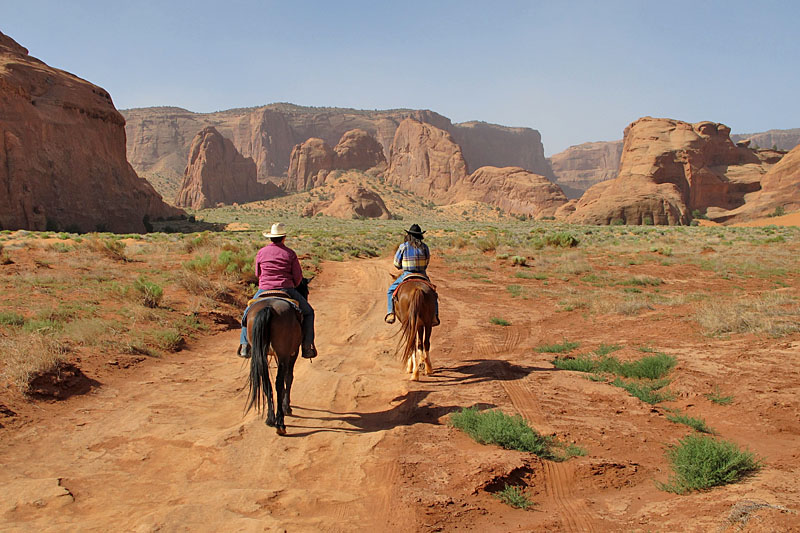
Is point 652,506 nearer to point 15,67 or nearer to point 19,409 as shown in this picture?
point 19,409

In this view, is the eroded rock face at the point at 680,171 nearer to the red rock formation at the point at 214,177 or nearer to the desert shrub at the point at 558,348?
the desert shrub at the point at 558,348

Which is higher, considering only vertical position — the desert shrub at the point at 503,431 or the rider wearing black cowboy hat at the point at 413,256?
the rider wearing black cowboy hat at the point at 413,256

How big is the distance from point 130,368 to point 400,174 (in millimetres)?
108143

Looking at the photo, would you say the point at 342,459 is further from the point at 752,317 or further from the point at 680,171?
the point at 680,171

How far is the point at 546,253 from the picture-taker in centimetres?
2806

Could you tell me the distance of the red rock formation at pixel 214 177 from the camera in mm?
101000

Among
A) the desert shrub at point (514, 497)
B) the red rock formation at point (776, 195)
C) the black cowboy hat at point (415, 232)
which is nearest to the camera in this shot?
the desert shrub at point (514, 497)

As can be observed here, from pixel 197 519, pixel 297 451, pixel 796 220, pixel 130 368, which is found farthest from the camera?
pixel 796 220

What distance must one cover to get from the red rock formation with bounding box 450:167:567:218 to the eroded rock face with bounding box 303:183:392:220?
25691mm

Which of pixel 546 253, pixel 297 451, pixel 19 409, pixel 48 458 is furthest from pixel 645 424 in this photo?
pixel 546 253

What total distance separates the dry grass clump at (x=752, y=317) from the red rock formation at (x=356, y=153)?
108105mm

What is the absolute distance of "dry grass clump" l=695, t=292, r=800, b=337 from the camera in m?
9.39

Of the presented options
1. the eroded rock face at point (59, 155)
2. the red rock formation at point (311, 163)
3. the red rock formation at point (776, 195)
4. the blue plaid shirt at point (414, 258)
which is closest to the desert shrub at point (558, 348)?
the blue plaid shirt at point (414, 258)

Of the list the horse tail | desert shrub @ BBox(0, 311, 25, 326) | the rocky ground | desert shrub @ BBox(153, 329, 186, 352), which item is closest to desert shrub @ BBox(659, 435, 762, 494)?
the rocky ground
